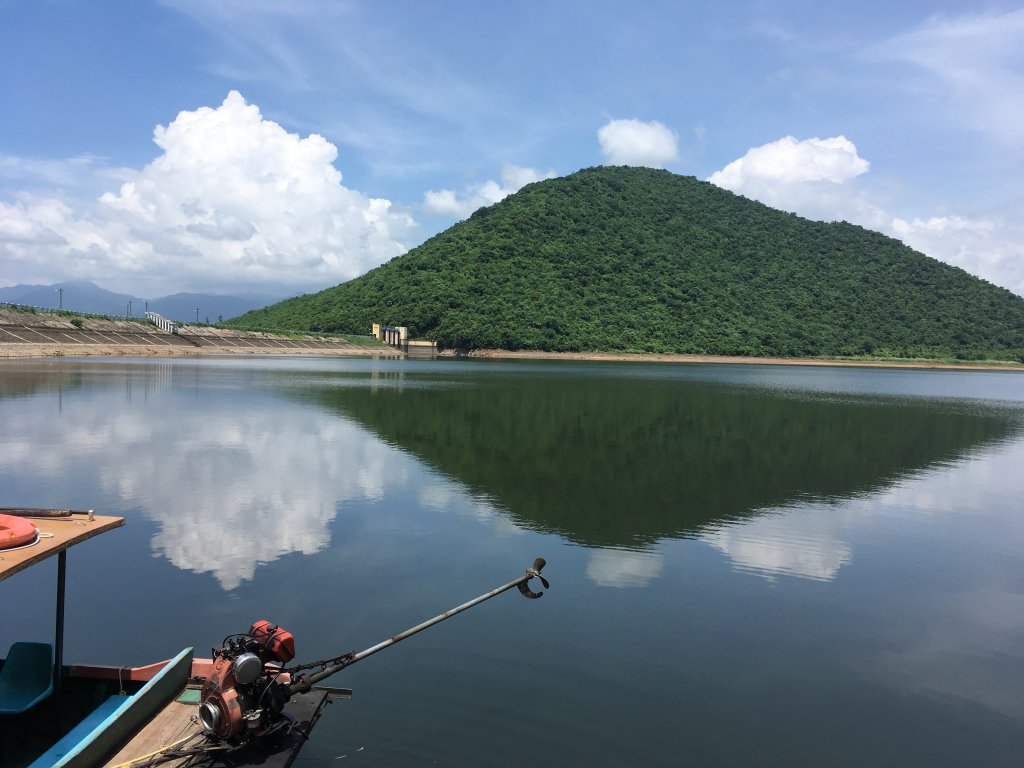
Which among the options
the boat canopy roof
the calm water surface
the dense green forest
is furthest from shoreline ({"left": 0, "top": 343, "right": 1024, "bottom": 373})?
the boat canopy roof

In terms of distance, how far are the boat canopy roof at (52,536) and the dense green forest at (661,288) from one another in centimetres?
10210

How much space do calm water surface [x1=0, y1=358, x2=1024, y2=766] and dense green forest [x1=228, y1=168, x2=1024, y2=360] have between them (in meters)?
88.4

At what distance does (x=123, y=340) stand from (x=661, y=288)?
8465 centimetres

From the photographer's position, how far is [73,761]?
15.3 ft

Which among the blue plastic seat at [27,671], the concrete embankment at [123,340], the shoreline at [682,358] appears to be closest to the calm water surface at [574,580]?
the blue plastic seat at [27,671]

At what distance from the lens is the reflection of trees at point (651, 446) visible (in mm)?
15477

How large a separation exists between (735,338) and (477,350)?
40.8 meters

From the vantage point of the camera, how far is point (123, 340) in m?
71.6

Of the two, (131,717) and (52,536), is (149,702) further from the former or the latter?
(52,536)

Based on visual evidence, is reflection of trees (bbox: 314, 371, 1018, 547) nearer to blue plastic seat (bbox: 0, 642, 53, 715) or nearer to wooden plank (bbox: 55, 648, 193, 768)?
wooden plank (bbox: 55, 648, 193, 768)

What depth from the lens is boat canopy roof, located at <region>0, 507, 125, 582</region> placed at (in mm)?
5085

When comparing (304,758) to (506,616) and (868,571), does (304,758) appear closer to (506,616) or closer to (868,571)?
(506,616)

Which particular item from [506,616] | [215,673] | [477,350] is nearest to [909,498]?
[506,616]

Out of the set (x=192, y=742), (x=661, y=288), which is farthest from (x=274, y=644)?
(x=661, y=288)
